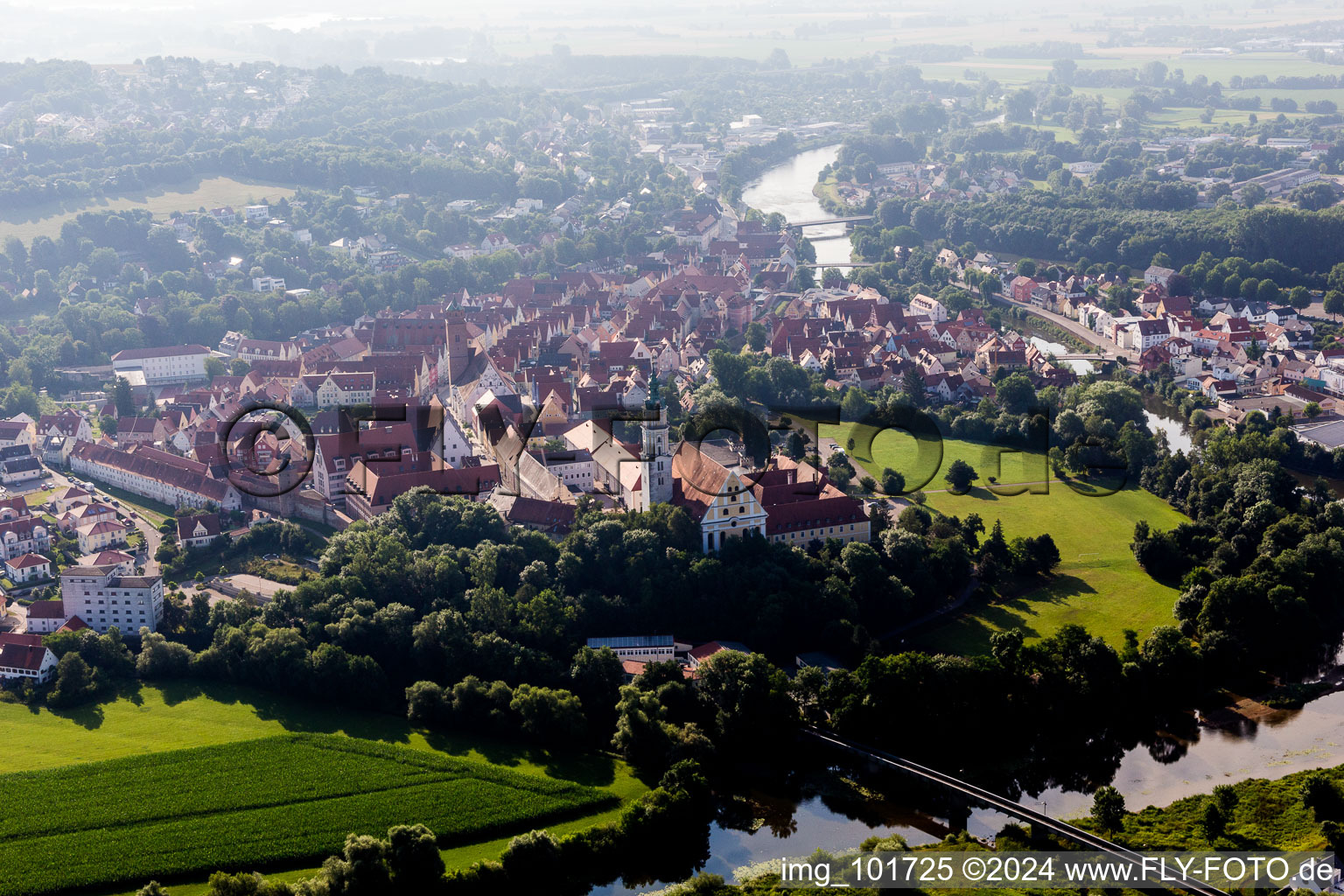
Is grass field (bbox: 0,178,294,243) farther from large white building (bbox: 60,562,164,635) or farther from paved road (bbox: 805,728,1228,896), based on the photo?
paved road (bbox: 805,728,1228,896)

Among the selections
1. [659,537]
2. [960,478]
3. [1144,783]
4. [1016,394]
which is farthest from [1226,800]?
[1016,394]

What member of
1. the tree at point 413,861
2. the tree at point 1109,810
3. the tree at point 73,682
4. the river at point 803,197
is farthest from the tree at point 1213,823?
the river at point 803,197

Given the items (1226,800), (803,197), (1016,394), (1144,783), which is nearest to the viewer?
(1226,800)

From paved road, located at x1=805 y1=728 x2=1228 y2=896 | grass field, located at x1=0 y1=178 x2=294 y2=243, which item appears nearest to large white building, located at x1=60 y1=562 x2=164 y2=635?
paved road, located at x1=805 y1=728 x2=1228 y2=896

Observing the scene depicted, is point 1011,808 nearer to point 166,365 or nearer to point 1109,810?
point 1109,810

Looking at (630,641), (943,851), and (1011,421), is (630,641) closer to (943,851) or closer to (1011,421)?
(943,851)

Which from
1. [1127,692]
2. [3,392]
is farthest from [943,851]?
[3,392]

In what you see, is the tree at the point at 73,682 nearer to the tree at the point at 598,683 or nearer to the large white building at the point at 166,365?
the tree at the point at 598,683
